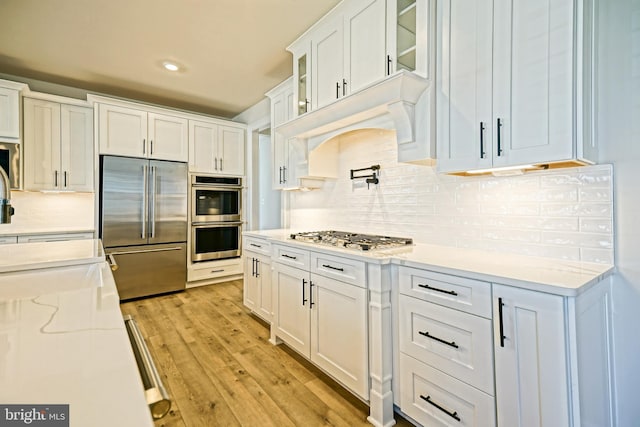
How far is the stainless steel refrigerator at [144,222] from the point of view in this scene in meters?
3.58

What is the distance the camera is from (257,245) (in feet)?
9.55

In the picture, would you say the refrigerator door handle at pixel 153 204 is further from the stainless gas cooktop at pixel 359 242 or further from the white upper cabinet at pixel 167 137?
the stainless gas cooktop at pixel 359 242

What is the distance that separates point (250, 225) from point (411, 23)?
3.61 m

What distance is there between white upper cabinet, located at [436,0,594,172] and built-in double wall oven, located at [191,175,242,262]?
345cm

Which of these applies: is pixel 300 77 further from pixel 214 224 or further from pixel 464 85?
pixel 214 224

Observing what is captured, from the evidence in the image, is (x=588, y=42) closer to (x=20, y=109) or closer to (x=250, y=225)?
(x=250, y=225)

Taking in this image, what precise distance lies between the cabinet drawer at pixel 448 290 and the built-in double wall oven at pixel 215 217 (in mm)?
3391

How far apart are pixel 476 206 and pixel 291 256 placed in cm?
135

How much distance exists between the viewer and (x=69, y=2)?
230 cm

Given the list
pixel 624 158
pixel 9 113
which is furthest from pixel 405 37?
pixel 9 113

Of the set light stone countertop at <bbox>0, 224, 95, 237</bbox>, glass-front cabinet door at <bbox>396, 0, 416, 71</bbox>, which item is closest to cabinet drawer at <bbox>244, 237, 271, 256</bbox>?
glass-front cabinet door at <bbox>396, 0, 416, 71</bbox>

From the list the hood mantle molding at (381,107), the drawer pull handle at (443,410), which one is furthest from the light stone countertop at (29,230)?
the drawer pull handle at (443,410)

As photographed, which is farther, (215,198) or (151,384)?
(215,198)

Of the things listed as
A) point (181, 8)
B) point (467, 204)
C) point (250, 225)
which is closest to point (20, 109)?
point (181, 8)
